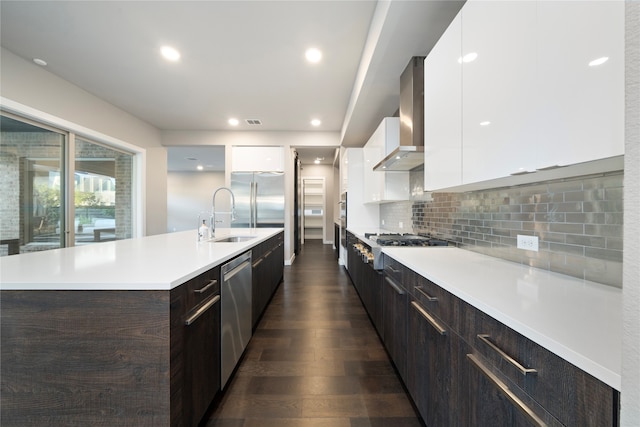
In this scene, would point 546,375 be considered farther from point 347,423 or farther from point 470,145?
point 347,423

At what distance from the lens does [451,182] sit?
58.7 inches

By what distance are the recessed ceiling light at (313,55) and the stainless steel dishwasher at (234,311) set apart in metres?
2.28

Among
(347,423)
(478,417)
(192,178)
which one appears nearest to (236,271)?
→ (347,423)

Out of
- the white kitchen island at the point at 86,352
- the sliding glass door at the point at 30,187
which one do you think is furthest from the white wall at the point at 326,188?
the white kitchen island at the point at 86,352

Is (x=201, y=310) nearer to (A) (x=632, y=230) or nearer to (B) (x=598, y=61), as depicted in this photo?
(A) (x=632, y=230)

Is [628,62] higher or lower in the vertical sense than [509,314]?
higher

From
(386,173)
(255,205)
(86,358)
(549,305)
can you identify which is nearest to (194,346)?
(86,358)

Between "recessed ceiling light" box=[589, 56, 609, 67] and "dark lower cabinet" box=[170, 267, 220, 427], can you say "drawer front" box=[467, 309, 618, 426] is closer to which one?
"recessed ceiling light" box=[589, 56, 609, 67]

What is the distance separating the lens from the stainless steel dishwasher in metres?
1.56

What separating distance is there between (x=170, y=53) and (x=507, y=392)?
3880 mm

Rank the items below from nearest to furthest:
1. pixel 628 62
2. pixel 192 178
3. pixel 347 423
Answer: pixel 628 62
pixel 347 423
pixel 192 178

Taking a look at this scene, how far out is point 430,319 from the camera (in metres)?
1.20

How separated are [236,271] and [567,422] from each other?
1675 mm

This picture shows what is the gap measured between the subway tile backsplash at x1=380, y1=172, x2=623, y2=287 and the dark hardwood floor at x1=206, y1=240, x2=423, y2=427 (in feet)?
3.67
